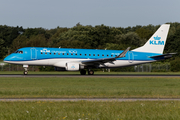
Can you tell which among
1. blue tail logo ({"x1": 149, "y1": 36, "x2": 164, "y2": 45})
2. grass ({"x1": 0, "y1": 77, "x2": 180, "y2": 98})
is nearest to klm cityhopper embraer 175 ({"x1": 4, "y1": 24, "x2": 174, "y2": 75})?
blue tail logo ({"x1": 149, "y1": 36, "x2": 164, "y2": 45})

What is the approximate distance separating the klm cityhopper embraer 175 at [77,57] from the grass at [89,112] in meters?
32.4

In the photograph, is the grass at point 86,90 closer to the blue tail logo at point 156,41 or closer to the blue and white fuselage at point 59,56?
the blue and white fuselage at point 59,56

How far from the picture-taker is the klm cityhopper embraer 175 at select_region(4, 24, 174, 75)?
48.0 m

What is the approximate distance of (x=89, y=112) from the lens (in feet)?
46.5

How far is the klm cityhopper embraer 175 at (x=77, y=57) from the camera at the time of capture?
4803cm

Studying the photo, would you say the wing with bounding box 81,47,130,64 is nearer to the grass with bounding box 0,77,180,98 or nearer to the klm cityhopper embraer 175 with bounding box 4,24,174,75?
the klm cityhopper embraer 175 with bounding box 4,24,174,75

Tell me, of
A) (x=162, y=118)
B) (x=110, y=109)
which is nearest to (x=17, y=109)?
(x=110, y=109)

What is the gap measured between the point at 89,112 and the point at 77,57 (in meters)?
36.2

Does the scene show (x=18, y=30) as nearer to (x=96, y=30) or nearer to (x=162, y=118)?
(x=96, y=30)

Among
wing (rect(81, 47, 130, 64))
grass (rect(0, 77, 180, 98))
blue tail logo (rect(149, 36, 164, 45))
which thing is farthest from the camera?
blue tail logo (rect(149, 36, 164, 45))

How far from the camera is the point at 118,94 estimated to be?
22.6 meters

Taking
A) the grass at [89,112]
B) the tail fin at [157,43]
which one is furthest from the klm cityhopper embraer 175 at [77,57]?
the grass at [89,112]

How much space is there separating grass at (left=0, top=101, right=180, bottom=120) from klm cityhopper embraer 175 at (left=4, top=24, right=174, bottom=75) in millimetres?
32447

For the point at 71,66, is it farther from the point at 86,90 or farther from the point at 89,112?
the point at 89,112
